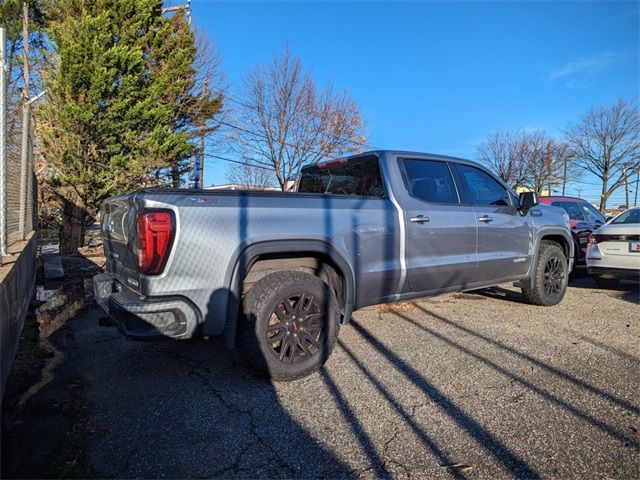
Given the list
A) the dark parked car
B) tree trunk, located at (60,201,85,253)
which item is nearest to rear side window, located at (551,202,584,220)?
the dark parked car

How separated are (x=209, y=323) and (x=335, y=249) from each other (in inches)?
45.4

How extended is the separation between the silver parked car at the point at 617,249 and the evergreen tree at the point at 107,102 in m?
11.1

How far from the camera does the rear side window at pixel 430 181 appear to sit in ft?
13.9

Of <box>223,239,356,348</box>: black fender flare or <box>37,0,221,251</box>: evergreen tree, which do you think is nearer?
<box>223,239,356,348</box>: black fender flare

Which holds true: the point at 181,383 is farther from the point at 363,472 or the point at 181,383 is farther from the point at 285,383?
the point at 363,472

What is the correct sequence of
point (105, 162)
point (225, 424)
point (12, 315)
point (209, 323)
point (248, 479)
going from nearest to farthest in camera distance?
point (248, 479) → point (225, 424) → point (209, 323) → point (12, 315) → point (105, 162)

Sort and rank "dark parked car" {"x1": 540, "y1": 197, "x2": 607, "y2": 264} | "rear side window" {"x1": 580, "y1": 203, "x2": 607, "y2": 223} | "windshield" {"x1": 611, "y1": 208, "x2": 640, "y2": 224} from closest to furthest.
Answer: "windshield" {"x1": 611, "y1": 208, "x2": 640, "y2": 224}, "dark parked car" {"x1": 540, "y1": 197, "x2": 607, "y2": 264}, "rear side window" {"x1": 580, "y1": 203, "x2": 607, "y2": 223}

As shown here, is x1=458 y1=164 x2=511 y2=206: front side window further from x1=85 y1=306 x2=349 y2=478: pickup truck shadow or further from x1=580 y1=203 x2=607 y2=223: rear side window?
x1=580 y1=203 x2=607 y2=223: rear side window

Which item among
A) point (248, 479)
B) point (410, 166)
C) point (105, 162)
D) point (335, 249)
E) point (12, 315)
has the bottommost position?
point (248, 479)

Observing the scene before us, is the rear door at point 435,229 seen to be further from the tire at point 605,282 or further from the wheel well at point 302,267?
the tire at point 605,282

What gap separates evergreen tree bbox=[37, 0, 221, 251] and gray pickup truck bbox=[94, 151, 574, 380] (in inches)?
349

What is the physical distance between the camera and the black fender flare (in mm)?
2988

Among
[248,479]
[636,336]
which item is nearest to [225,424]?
[248,479]

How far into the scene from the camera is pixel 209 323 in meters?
2.92
